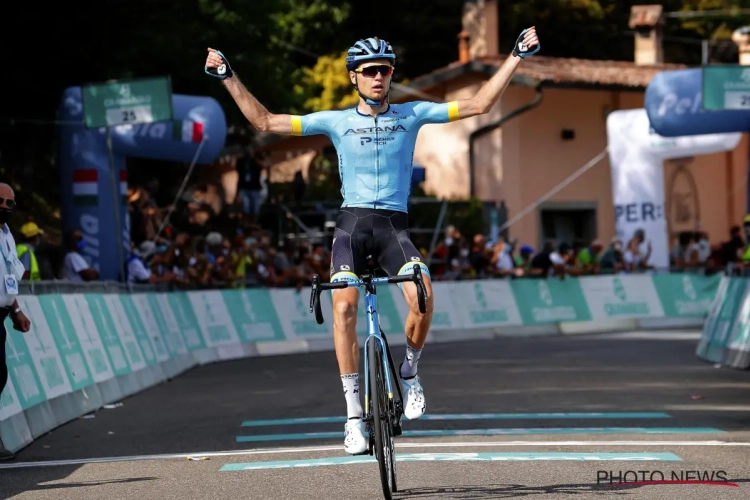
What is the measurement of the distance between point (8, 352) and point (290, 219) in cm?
2204

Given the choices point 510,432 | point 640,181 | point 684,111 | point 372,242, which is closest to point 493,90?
point 372,242

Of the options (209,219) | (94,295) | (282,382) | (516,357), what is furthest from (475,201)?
(94,295)

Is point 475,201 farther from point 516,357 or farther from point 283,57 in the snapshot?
point 516,357

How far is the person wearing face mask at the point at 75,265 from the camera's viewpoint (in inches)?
786

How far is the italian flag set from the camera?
23.7m

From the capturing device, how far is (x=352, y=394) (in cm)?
915

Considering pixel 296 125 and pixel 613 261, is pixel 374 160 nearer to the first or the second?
pixel 296 125

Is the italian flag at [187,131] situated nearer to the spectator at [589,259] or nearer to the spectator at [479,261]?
the spectator at [479,261]

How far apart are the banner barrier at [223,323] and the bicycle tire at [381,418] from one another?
393 cm

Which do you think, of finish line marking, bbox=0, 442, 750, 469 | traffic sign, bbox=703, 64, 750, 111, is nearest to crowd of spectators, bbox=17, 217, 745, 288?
traffic sign, bbox=703, 64, 750, 111

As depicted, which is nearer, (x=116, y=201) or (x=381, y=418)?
(x=381, y=418)

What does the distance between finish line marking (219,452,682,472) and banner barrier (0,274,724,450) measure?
233cm

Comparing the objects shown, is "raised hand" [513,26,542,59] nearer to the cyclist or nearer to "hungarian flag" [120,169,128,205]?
the cyclist

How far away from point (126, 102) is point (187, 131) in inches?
105
